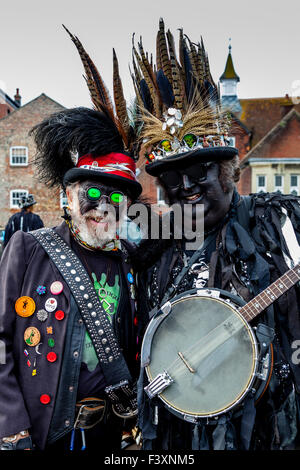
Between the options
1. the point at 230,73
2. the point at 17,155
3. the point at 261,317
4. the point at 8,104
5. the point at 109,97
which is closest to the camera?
the point at 261,317

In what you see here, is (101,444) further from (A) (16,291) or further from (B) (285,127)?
(B) (285,127)

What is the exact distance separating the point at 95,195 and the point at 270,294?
1.05 metres

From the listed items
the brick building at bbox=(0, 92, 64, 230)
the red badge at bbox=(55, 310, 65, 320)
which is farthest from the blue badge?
the brick building at bbox=(0, 92, 64, 230)

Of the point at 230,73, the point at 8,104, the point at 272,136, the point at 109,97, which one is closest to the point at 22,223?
the point at 109,97

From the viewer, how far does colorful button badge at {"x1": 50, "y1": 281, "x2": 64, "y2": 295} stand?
2239 mm

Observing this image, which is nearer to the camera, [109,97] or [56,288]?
[56,288]

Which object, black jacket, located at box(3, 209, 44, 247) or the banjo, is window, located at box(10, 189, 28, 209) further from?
the banjo

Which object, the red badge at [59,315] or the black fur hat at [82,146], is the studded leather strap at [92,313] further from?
the black fur hat at [82,146]

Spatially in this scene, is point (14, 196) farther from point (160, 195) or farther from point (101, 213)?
point (101, 213)

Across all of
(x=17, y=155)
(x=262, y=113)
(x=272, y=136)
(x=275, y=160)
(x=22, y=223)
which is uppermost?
(x=262, y=113)

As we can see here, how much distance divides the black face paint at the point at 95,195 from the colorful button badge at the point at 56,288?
16.0 inches

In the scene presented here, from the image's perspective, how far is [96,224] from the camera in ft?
7.88

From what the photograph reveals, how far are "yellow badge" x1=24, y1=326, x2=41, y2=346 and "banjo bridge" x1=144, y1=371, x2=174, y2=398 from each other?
0.59 m
